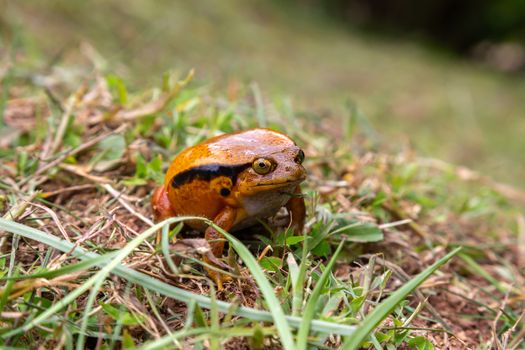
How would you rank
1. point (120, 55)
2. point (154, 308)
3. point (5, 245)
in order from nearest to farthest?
1. point (154, 308)
2. point (5, 245)
3. point (120, 55)

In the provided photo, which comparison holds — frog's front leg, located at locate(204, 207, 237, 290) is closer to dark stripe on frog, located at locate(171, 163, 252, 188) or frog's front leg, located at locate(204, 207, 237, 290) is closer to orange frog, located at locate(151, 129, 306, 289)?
orange frog, located at locate(151, 129, 306, 289)

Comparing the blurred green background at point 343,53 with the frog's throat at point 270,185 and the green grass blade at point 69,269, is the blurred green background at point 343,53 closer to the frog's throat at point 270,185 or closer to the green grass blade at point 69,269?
the frog's throat at point 270,185

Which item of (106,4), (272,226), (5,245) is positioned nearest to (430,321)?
(272,226)

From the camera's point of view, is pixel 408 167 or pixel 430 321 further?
pixel 408 167

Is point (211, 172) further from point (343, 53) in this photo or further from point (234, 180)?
point (343, 53)

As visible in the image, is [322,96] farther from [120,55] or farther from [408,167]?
[408,167]

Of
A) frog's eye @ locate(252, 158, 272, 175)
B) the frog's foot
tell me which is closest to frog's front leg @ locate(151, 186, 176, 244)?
the frog's foot
